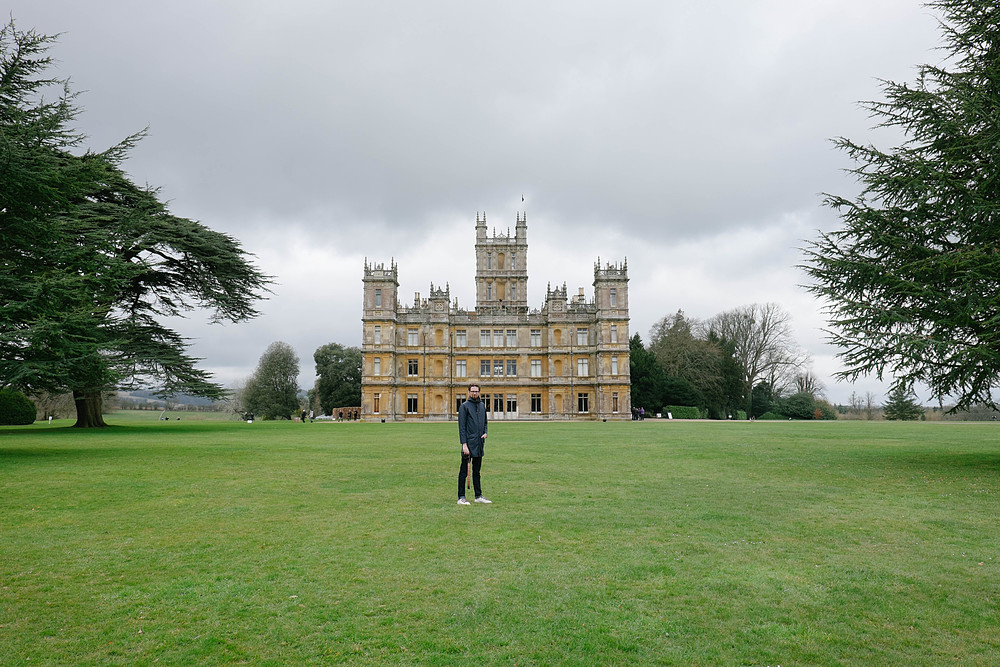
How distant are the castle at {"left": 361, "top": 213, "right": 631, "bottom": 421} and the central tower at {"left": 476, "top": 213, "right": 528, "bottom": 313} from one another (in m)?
2.98

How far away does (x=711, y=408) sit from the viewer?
2360 inches

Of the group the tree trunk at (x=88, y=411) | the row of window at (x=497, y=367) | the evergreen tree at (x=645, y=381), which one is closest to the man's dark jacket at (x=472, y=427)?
the tree trunk at (x=88, y=411)

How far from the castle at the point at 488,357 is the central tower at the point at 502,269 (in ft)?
9.78

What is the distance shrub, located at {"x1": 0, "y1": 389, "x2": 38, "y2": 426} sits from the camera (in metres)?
36.9

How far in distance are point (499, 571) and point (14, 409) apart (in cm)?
4342

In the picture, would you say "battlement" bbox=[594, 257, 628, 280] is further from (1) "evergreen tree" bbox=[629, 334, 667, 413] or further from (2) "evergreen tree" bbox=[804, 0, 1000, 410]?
(2) "evergreen tree" bbox=[804, 0, 1000, 410]

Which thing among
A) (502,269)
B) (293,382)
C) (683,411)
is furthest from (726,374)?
(293,382)

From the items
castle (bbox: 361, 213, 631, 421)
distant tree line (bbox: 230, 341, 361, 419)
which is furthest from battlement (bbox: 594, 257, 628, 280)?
distant tree line (bbox: 230, 341, 361, 419)

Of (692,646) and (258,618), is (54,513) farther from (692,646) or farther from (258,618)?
(692,646)

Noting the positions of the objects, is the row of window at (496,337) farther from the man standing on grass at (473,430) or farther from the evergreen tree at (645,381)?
the man standing on grass at (473,430)

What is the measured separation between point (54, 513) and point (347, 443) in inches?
517

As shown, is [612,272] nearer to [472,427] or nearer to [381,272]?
[381,272]

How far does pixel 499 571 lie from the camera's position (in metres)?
5.90

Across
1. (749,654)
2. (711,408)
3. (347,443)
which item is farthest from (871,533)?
(711,408)
